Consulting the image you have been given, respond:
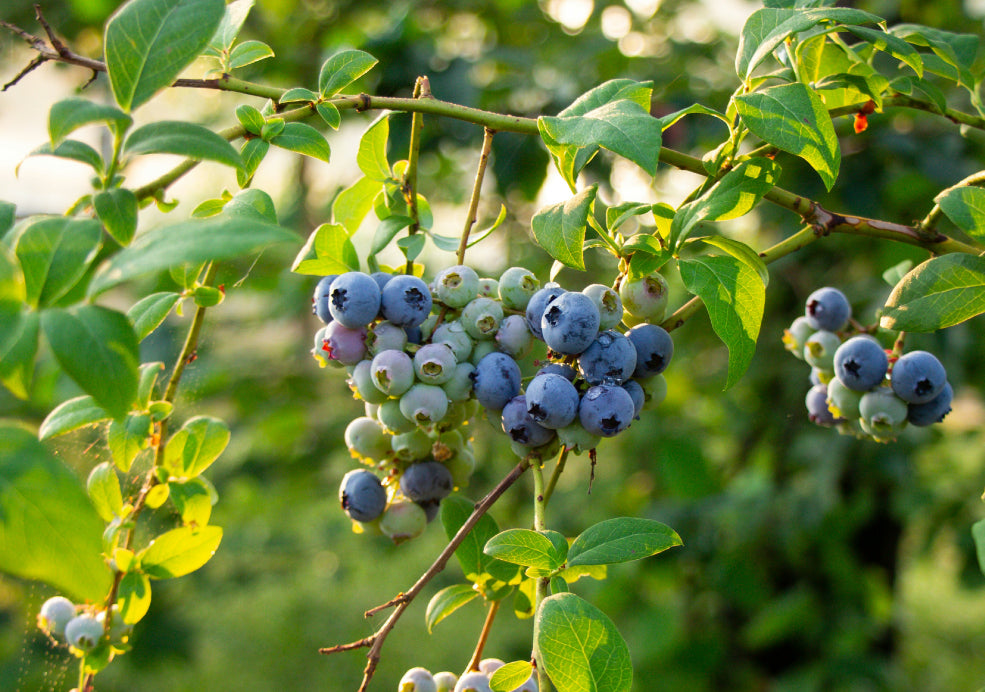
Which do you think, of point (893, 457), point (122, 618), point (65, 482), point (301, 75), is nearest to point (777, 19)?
point (65, 482)

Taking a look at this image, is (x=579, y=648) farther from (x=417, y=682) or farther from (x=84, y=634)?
(x=84, y=634)

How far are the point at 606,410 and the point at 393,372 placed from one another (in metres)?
0.17

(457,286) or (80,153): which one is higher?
(80,153)

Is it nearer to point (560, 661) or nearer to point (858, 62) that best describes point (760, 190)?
point (858, 62)

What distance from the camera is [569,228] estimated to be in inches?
21.3

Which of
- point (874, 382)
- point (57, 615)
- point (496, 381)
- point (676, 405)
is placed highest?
point (496, 381)

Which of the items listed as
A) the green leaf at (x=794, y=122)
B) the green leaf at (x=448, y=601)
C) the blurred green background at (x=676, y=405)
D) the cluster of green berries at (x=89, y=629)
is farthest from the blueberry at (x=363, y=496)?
the blurred green background at (x=676, y=405)

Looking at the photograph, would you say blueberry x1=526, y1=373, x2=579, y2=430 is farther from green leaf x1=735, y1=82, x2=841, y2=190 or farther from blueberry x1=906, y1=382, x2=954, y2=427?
blueberry x1=906, y1=382, x2=954, y2=427

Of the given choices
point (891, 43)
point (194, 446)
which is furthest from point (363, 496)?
point (891, 43)

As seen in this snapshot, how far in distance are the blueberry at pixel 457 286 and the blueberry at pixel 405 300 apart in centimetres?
2

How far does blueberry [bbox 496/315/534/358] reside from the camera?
2.05 feet

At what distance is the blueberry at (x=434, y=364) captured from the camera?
23.7 inches

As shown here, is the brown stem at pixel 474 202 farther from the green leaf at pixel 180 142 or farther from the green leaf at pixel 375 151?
the green leaf at pixel 180 142

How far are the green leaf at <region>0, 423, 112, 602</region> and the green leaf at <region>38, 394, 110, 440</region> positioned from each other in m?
0.31
